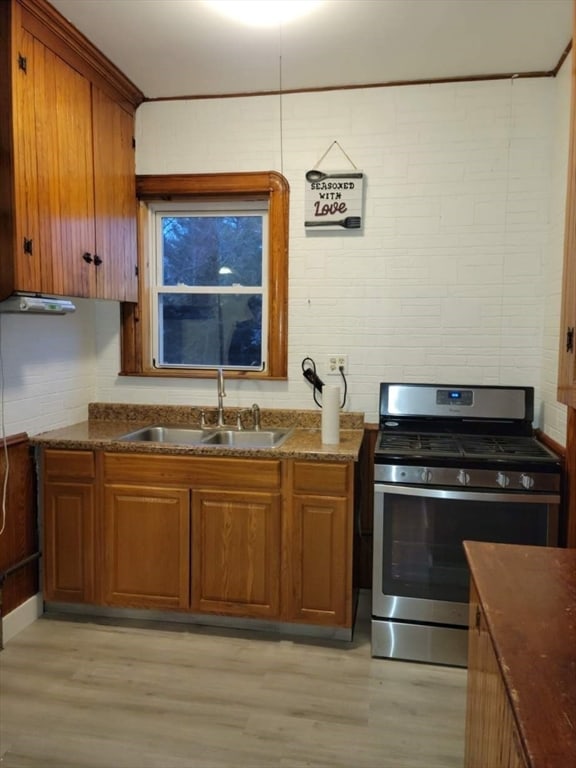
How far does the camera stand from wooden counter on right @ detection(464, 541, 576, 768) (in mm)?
838

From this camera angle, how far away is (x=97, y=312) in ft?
10.7

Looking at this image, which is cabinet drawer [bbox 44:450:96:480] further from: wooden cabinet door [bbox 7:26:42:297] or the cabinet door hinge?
the cabinet door hinge

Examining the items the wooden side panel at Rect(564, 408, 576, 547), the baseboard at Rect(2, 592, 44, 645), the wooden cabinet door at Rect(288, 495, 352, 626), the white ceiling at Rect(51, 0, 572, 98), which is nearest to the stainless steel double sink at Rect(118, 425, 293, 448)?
the wooden cabinet door at Rect(288, 495, 352, 626)

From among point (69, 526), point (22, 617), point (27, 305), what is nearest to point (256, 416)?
point (69, 526)

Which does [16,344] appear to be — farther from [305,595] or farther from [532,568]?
[532,568]

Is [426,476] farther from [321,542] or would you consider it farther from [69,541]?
[69,541]

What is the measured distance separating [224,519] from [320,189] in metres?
1.78

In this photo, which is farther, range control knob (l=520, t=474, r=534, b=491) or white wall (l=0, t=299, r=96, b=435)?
white wall (l=0, t=299, r=96, b=435)

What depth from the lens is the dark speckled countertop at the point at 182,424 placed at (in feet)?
8.40

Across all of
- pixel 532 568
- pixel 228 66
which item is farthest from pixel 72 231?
pixel 532 568

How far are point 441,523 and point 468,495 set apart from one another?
0.18 metres

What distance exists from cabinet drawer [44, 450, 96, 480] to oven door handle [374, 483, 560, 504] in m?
1.37

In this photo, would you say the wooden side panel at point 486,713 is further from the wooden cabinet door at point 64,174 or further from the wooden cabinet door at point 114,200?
the wooden cabinet door at point 114,200

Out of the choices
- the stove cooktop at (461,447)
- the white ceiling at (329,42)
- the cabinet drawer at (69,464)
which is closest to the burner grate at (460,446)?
the stove cooktop at (461,447)
